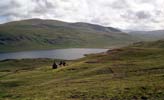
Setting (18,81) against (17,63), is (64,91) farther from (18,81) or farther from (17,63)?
(17,63)

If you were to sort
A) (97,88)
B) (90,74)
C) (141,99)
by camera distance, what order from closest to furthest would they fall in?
1. (141,99)
2. (97,88)
3. (90,74)

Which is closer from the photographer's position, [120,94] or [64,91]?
[120,94]

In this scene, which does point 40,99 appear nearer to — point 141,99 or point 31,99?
point 31,99

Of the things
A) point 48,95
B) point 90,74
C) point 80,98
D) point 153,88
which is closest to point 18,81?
point 90,74

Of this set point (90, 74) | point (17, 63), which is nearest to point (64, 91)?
point (90, 74)

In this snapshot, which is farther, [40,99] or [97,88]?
[97,88]

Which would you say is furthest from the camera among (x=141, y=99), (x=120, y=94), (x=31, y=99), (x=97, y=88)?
(x=97, y=88)

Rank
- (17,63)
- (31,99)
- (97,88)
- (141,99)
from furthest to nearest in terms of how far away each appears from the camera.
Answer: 1. (17,63)
2. (97,88)
3. (31,99)
4. (141,99)

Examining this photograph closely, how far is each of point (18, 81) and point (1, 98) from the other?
24.8m

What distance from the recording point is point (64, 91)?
48.9m

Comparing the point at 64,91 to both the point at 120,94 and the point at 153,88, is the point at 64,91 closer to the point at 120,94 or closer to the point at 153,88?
the point at 120,94

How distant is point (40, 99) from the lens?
4309 centimetres

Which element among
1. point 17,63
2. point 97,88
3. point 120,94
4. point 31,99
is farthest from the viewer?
point 17,63

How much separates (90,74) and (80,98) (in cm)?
3010
